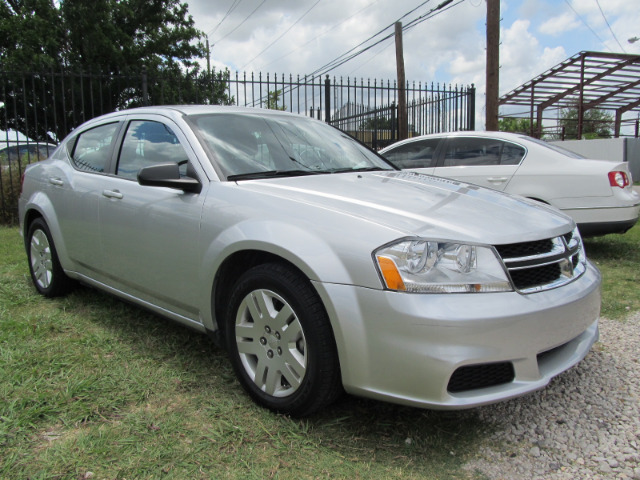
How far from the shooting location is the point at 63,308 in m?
3.97

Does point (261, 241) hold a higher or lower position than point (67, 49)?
lower

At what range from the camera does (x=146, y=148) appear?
3254 millimetres

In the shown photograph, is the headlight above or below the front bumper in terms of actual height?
above

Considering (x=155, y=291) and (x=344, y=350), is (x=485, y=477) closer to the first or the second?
(x=344, y=350)

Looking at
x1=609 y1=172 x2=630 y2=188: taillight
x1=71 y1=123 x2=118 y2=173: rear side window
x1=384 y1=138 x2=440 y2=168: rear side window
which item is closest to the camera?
x1=71 y1=123 x2=118 y2=173: rear side window

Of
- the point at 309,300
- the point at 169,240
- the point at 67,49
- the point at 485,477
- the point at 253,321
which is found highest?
the point at 67,49

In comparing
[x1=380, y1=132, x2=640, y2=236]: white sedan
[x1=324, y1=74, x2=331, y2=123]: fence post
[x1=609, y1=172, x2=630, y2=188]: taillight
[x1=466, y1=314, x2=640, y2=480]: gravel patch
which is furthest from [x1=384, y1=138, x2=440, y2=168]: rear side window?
[x1=466, y1=314, x2=640, y2=480]: gravel patch

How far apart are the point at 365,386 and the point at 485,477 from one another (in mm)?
589

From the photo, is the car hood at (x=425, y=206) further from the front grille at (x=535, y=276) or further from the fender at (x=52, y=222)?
the fender at (x=52, y=222)

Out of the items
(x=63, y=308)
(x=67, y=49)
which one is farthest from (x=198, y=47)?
(x=63, y=308)

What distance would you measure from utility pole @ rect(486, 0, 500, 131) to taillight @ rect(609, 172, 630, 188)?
14.8ft

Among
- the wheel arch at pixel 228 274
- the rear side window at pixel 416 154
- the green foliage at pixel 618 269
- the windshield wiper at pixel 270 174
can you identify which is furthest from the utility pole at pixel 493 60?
the wheel arch at pixel 228 274

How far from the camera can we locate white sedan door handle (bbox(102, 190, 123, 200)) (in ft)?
10.5

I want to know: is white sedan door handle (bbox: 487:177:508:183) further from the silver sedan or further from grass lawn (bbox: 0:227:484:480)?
grass lawn (bbox: 0:227:484:480)
